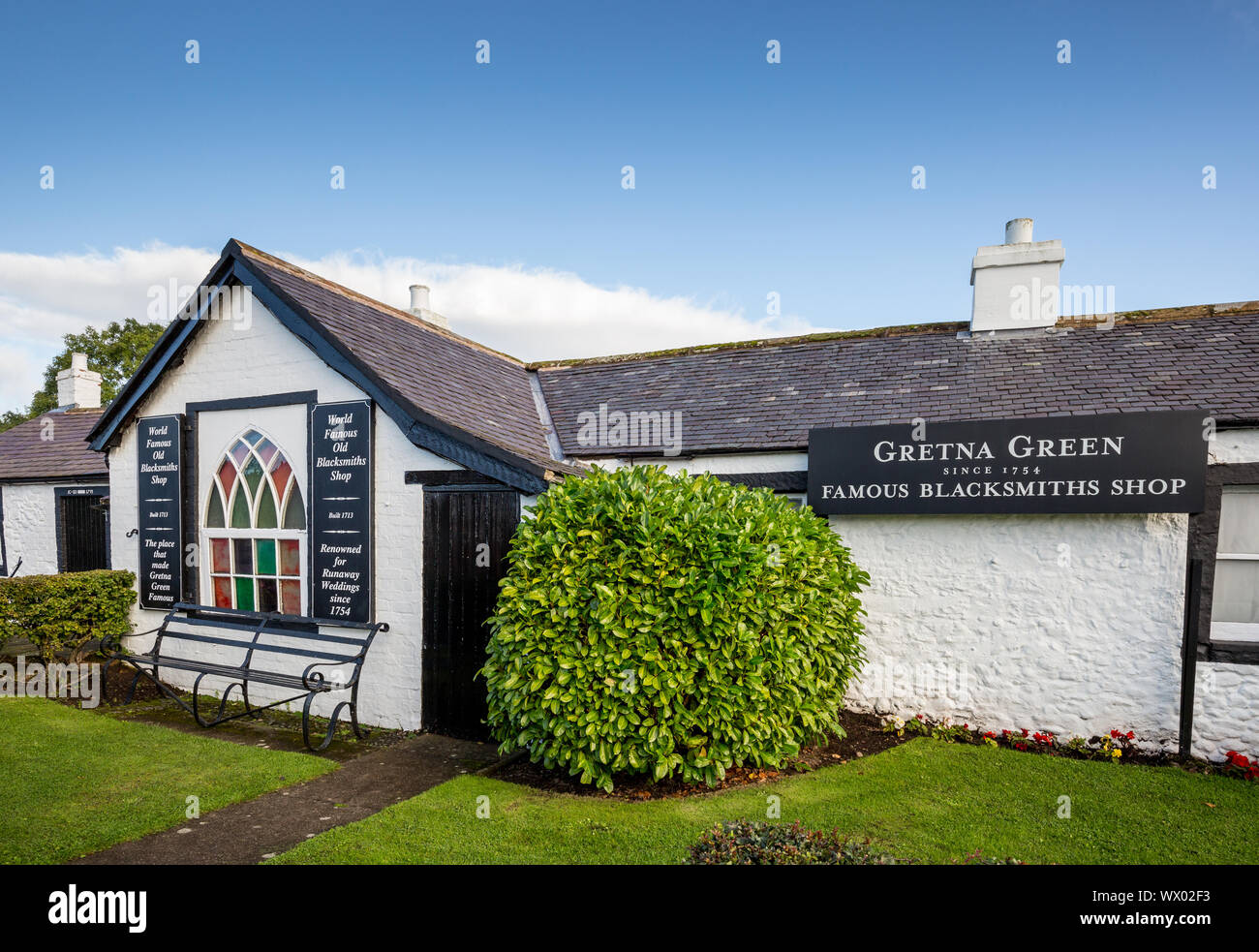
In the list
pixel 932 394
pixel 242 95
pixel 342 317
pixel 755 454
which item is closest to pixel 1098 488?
pixel 932 394

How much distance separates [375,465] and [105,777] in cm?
367

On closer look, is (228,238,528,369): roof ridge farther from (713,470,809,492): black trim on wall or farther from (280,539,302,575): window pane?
(713,470,809,492): black trim on wall

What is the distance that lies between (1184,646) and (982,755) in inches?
89.9

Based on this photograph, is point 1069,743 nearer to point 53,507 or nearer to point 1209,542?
point 1209,542

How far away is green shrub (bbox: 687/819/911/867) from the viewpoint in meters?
3.44

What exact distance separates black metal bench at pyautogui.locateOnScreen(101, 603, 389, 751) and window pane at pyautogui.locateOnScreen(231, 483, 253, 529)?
43.2 inches

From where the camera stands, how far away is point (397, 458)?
7.23 metres

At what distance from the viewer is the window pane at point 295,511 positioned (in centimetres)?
791

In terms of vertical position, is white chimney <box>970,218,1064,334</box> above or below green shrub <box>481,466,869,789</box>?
above

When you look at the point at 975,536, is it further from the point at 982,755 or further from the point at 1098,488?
the point at 982,755

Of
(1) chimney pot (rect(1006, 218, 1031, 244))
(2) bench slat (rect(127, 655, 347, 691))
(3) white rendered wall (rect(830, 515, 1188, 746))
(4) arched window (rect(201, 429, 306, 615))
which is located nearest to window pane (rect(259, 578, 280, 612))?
(4) arched window (rect(201, 429, 306, 615))

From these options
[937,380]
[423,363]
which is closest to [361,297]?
[423,363]

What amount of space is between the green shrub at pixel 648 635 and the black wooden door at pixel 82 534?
1306 cm

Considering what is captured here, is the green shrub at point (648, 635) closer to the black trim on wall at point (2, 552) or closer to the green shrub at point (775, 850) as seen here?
the green shrub at point (775, 850)
